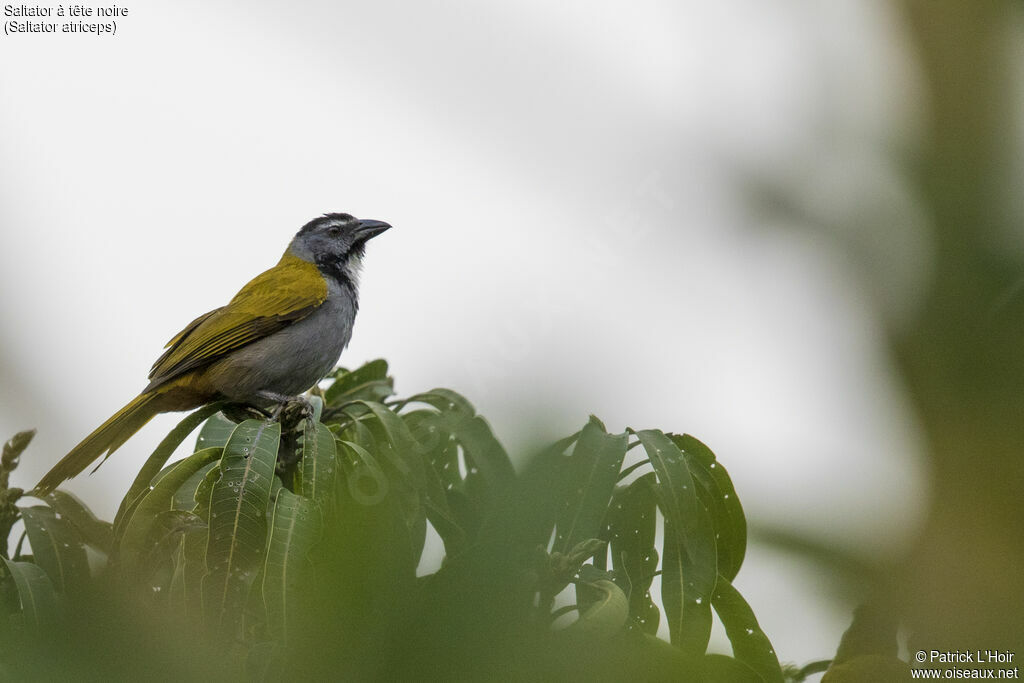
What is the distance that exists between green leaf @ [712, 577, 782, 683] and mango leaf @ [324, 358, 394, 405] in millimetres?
1958

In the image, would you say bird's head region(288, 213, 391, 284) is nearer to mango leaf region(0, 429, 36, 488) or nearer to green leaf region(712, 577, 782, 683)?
mango leaf region(0, 429, 36, 488)

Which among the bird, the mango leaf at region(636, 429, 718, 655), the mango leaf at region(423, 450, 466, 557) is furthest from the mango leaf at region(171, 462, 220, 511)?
the bird

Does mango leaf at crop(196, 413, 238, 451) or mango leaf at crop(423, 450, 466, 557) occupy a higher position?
mango leaf at crop(196, 413, 238, 451)

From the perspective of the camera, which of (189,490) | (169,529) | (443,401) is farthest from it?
(443,401)

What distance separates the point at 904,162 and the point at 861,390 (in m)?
0.46

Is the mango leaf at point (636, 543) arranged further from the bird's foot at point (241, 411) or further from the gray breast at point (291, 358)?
the gray breast at point (291, 358)

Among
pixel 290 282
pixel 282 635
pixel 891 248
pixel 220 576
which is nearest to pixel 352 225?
pixel 290 282

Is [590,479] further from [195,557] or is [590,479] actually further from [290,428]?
[290,428]

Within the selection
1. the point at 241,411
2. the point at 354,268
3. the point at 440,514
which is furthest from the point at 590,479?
the point at 354,268

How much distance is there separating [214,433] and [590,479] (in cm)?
161

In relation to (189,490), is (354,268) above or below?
above

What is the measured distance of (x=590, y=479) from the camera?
1781 millimetres

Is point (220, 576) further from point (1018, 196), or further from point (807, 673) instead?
point (1018, 196)

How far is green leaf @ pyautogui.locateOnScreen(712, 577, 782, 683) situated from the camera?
1.92 meters
